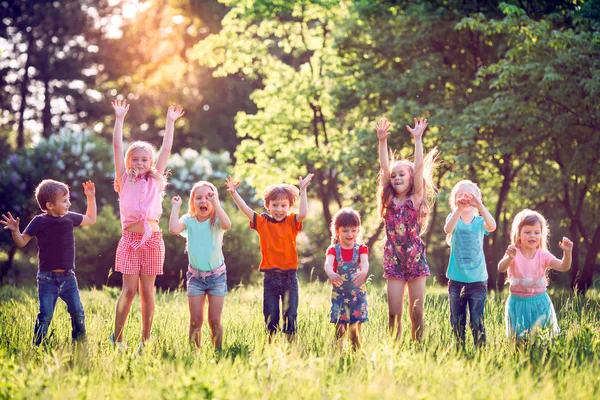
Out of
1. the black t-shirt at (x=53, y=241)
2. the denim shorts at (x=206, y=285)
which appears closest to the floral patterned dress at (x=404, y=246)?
the denim shorts at (x=206, y=285)

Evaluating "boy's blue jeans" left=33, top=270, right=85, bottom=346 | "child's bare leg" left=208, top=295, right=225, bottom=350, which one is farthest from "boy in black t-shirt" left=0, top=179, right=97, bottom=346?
"child's bare leg" left=208, top=295, right=225, bottom=350

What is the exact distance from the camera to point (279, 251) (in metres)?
5.92

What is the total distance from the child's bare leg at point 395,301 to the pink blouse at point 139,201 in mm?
2105

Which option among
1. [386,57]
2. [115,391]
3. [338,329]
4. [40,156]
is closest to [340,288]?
[338,329]

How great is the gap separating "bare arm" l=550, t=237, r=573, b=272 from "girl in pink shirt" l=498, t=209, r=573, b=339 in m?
0.02

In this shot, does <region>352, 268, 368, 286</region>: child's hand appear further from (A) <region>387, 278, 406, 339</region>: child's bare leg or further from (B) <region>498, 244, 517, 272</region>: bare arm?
(B) <region>498, 244, 517, 272</region>: bare arm

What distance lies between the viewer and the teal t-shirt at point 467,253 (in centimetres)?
590

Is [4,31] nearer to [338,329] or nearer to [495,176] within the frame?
[495,176]

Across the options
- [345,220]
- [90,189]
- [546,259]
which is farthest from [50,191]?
[546,259]

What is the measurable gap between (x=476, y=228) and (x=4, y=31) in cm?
2560

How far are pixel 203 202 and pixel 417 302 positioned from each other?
2.00 meters

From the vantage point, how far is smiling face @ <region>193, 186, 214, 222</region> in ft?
19.3

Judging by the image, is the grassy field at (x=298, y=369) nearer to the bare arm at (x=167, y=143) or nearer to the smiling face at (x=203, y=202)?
the smiling face at (x=203, y=202)

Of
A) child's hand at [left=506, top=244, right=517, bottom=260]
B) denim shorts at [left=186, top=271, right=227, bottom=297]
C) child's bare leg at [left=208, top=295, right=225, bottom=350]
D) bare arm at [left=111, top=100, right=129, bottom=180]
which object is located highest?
bare arm at [left=111, top=100, right=129, bottom=180]
